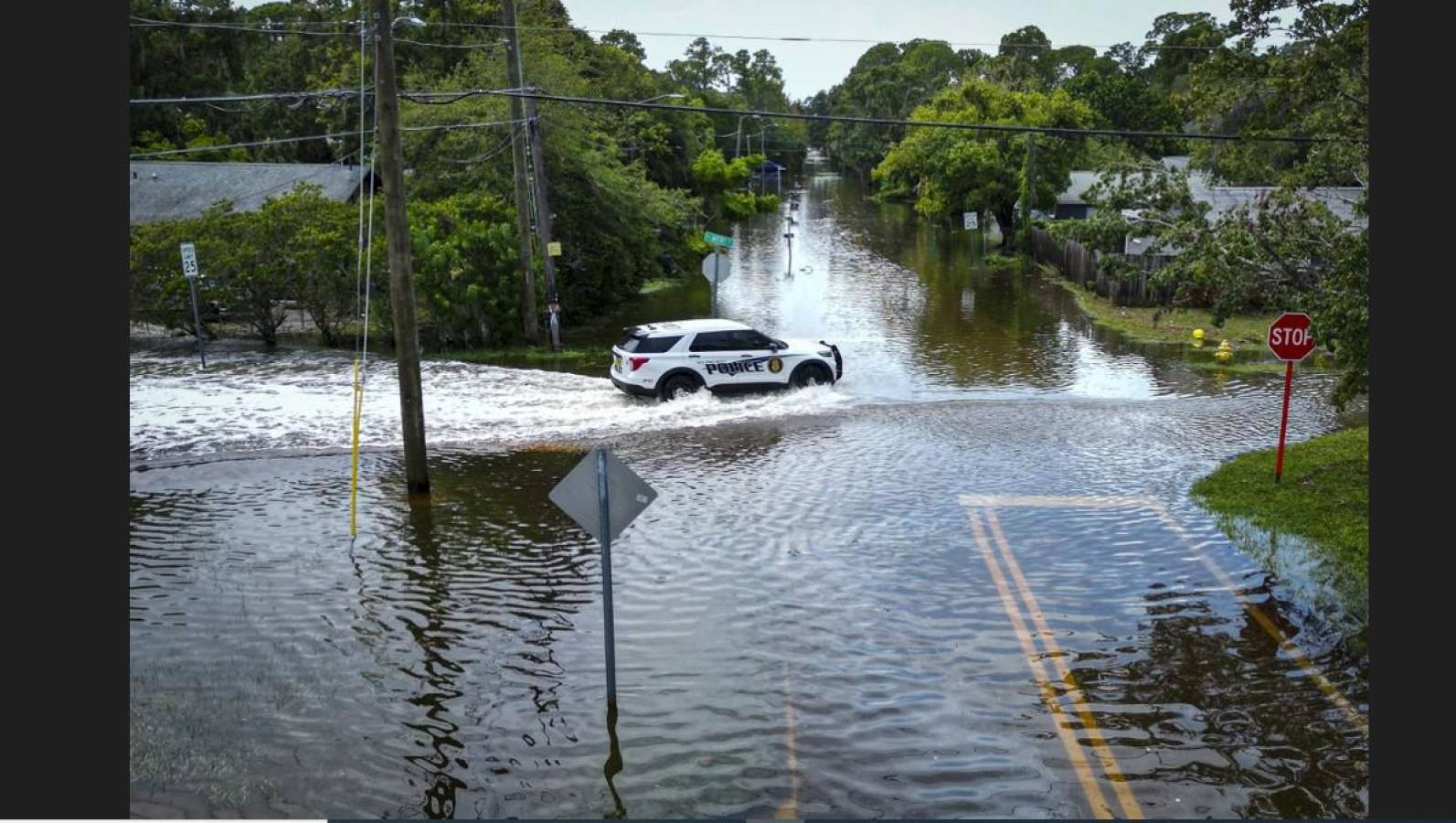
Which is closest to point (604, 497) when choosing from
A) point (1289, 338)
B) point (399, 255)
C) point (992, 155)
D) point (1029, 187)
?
point (399, 255)

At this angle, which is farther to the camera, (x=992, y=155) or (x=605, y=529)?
(x=992, y=155)

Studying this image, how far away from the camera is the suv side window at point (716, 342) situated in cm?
2128

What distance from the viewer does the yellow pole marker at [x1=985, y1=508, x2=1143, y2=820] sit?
7660 millimetres

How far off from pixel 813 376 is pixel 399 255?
964 cm

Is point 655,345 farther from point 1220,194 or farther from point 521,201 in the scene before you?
point 1220,194

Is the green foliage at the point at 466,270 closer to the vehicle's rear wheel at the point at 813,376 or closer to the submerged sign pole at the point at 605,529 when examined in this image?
the vehicle's rear wheel at the point at 813,376

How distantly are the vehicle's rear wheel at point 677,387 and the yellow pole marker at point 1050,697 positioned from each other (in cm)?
873

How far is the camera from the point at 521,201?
25766mm

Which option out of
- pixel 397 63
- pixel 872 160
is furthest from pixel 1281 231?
pixel 872 160

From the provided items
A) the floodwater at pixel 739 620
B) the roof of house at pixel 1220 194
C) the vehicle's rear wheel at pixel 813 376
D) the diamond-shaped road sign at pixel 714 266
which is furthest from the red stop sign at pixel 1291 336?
the diamond-shaped road sign at pixel 714 266

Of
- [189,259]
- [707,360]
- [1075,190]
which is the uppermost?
[1075,190]

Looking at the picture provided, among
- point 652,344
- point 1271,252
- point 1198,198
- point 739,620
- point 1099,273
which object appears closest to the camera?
point 739,620

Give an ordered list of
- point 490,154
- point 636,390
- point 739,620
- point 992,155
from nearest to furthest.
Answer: point 739,620
point 636,390
point 490,154
point 992,155

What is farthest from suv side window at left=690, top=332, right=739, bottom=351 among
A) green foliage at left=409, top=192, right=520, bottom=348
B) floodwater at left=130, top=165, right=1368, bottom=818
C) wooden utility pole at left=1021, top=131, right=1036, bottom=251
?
wooden utility pole at left=1021, top=131, right=1036, bottom=251
